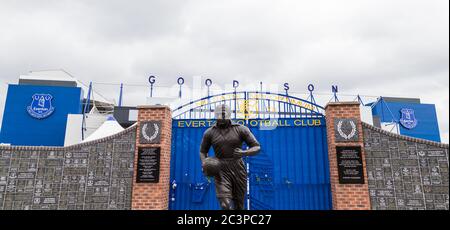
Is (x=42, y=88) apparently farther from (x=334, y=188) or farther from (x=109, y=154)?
(x=334, y=188)

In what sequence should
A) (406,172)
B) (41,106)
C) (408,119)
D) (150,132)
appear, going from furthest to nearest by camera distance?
(408,119) < (41,106) < (150,132) < (406,172)

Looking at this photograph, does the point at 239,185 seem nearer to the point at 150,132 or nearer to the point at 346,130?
the point at 150,132

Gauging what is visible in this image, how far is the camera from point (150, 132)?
5.90 m

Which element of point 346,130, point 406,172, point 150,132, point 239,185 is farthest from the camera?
point 150,132

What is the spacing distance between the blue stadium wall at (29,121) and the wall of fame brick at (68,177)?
1009 cm

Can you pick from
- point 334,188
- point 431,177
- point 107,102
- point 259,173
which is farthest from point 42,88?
point 431,177

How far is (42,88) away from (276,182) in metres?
15.3

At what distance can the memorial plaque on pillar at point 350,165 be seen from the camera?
215 inches

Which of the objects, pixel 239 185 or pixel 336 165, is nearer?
pixel 239 185

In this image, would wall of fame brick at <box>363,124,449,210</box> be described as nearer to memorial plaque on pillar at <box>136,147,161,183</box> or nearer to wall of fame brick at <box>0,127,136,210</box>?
memorial plaque on pillar at <box>136,147,161,183</box>

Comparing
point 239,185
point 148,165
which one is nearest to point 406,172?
point 239,185

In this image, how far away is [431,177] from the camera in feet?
17.8

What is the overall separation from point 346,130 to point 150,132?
4.25 metres

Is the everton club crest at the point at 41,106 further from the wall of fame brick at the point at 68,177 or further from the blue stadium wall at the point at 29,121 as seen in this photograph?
the wall of fame brick at the point at 68,177
